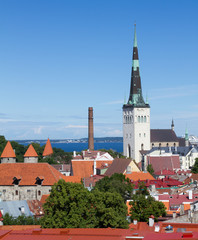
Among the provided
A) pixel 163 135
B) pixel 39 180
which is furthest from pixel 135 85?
pixel 39 180

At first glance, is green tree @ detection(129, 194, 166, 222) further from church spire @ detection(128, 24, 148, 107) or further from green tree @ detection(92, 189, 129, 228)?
church spire @ detection(128, 24, 148, 107)

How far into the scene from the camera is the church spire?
145 m

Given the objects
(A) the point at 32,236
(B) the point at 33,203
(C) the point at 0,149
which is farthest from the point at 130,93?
(A) the point at 32,236

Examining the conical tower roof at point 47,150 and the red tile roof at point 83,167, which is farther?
the conical tower roof at point 47,150

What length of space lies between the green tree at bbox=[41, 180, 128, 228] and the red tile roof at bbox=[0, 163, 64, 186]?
26997mm

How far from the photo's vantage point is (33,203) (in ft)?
195

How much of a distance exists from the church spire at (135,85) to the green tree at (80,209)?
103157 millimetres

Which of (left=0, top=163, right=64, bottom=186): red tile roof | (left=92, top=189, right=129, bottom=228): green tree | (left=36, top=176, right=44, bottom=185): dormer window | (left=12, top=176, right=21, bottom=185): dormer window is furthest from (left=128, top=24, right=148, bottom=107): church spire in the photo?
(left=92, top=189, right=129, bottom=228): green tree

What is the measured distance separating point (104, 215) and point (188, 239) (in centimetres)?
1145

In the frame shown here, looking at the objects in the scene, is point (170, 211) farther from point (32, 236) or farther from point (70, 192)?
point (32, 236)

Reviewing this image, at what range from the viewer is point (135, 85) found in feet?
475

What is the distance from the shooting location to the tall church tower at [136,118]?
145m

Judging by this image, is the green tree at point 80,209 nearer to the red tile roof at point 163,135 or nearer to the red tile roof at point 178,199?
the red tile roof at point 178,199

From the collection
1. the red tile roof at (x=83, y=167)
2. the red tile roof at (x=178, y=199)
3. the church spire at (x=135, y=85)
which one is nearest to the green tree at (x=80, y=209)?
the red tile roof at (x=178, y=199)
